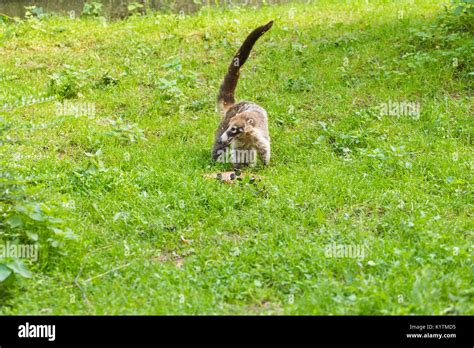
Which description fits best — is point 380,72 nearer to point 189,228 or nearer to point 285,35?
point 285,35

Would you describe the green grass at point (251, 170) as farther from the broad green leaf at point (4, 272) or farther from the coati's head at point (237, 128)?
the coati's head at point (237, 128)

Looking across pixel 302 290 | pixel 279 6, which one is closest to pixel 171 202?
pixel 302 290

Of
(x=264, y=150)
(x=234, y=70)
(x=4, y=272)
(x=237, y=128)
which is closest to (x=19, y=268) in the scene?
(x=4, y=272)

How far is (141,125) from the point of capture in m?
9.71

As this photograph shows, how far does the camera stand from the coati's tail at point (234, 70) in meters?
8.84

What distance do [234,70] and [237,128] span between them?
3.90 feet

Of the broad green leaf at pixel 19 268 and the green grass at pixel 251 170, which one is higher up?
the green grass at pixel 251 170

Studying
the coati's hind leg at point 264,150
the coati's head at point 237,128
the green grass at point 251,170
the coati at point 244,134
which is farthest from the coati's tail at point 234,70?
the coati's hind leg at point 264,150

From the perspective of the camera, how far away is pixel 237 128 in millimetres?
8055

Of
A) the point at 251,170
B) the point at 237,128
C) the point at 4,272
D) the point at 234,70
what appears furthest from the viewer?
the point at 234,70

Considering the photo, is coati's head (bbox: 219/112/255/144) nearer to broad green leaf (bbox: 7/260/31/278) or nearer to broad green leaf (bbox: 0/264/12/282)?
broad green leaf (bbox: 7/260/31/278)

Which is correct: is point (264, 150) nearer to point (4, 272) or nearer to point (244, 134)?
point (244, 134)

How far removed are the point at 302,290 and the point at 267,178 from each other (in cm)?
247

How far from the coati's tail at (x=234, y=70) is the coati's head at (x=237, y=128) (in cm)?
88
